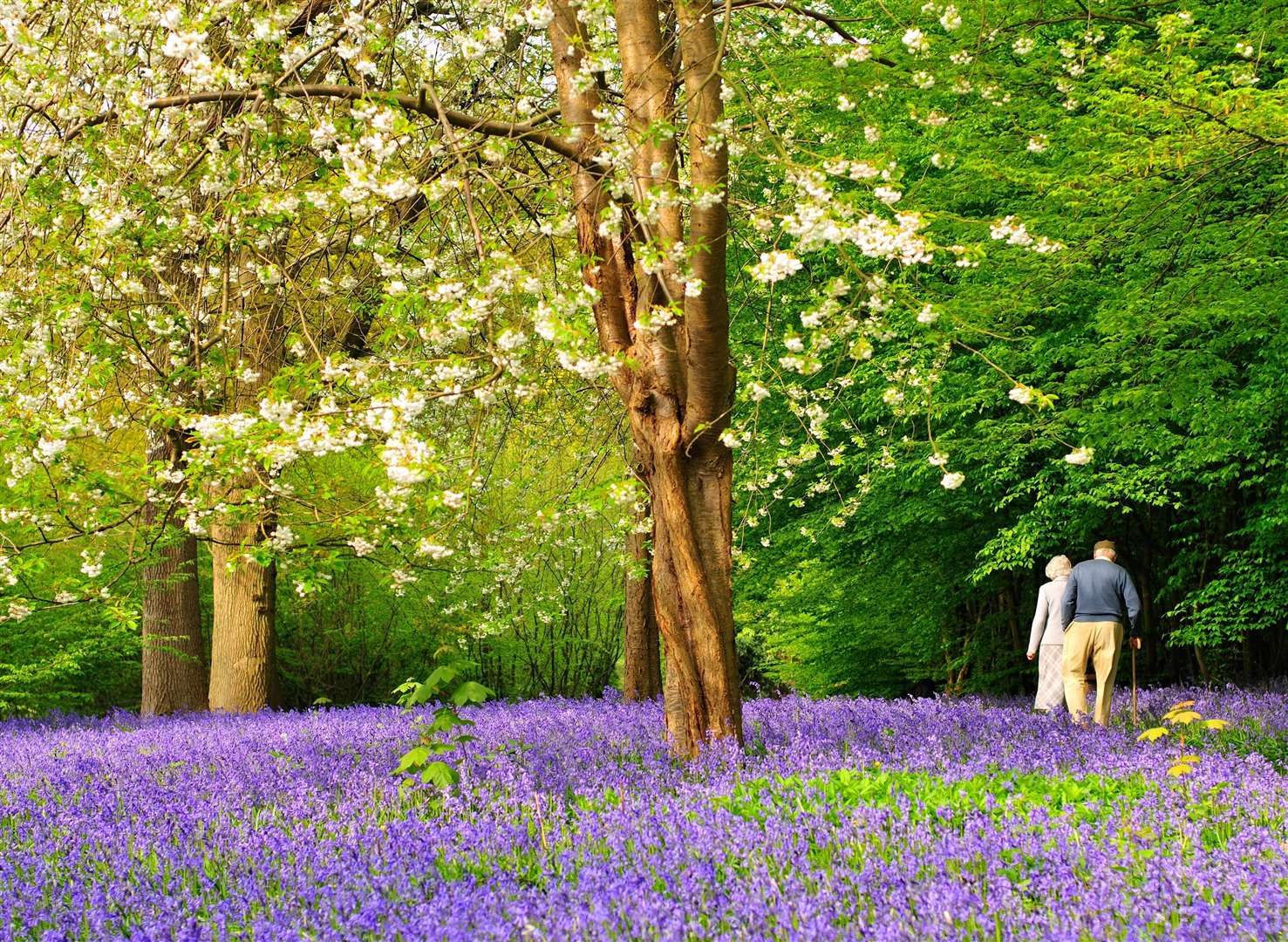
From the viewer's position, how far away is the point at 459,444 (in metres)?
12.6

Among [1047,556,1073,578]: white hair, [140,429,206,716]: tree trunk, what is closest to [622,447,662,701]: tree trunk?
[1047,556,1073,578]: white hair

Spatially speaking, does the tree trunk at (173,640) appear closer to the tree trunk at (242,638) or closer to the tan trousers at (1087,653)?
the tree trunk at (242,638)

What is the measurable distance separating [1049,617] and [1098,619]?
132 cm

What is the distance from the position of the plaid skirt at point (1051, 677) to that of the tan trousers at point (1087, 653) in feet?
3.16

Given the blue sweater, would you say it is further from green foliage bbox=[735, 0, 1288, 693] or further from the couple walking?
green foliage bbox=[735, 0, 1288, 693]

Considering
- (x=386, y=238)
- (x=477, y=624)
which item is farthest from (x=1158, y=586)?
(x=386, y=238)

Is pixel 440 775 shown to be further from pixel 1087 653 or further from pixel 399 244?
pixel 1087 653

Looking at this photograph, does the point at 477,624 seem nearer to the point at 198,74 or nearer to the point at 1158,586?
the point at 198,74

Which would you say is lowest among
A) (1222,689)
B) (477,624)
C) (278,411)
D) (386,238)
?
(1222,689)

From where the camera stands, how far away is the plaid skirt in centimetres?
1160

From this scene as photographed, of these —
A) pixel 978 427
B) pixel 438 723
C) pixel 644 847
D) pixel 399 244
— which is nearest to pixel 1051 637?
pixel 978 427

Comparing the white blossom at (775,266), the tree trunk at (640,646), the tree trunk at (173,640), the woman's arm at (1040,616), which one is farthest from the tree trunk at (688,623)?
the tree trunk at (173,640)

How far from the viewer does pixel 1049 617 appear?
11.7 m

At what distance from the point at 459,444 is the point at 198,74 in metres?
6.77
